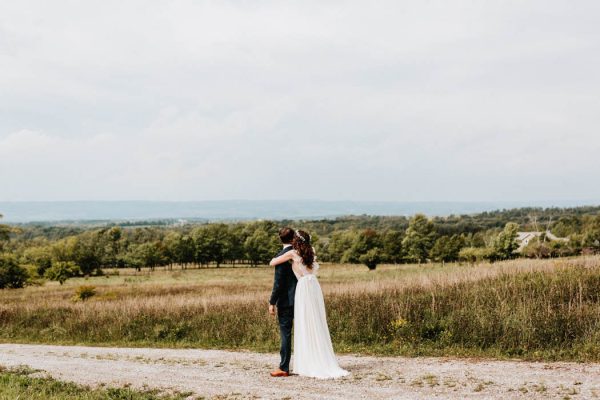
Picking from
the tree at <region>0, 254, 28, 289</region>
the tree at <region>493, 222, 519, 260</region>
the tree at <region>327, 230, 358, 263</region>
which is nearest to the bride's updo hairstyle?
the tree at <region>0, 254, 28, 289</region>

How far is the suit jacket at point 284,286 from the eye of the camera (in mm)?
10328

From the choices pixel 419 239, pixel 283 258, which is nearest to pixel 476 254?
pixel 419 239

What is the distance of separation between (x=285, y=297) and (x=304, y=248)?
1.05m

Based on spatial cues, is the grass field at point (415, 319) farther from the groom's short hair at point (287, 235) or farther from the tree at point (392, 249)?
the tree at point (392, 249)

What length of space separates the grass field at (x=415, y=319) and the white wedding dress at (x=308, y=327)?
9.87 feet

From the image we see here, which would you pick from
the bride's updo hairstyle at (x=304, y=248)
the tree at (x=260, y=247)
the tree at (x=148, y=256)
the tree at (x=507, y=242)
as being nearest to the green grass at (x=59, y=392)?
the bride's updo hairstyle at (x=304, y=248)

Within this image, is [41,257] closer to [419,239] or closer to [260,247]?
[260,247]

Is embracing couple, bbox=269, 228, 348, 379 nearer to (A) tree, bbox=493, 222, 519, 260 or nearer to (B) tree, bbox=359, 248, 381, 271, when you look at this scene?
(A) tree, bbox=493, 222, 519, 260

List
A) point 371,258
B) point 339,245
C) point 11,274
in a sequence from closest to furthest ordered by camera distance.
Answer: point 11,274
point 371,258
point 339,245

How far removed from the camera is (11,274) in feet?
192

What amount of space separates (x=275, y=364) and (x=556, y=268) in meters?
10.7

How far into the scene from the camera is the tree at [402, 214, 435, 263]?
297ft

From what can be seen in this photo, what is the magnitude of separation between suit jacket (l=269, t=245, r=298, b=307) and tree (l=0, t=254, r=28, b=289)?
5489 centimetres

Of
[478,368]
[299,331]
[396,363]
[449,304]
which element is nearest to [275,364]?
[299,331]
